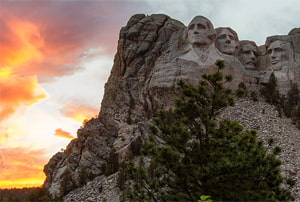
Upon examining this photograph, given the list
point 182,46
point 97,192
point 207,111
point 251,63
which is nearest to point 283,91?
point 251,63

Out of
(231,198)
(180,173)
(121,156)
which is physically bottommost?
(231,198)

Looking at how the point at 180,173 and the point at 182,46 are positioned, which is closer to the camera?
the point at 180,173

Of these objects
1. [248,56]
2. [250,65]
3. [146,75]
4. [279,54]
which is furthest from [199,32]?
[279,54]

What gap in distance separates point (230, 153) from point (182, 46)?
20888mm

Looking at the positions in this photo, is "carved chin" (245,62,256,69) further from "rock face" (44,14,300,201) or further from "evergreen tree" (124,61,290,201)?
"evergreen tree" (124,61,290,201)

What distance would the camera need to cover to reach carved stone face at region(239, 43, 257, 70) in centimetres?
3917

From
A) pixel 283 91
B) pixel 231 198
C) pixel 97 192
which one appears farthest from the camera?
pixel 283 91

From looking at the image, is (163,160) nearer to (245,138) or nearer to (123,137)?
(245,138)

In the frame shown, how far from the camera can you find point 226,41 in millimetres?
38500

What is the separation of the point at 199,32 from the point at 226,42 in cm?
356

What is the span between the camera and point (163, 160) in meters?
16.6

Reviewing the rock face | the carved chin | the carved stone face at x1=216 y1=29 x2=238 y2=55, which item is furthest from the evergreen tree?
the carved chin

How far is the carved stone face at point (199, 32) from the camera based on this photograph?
117ft

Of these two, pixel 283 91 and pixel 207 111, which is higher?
pixel 283 91
